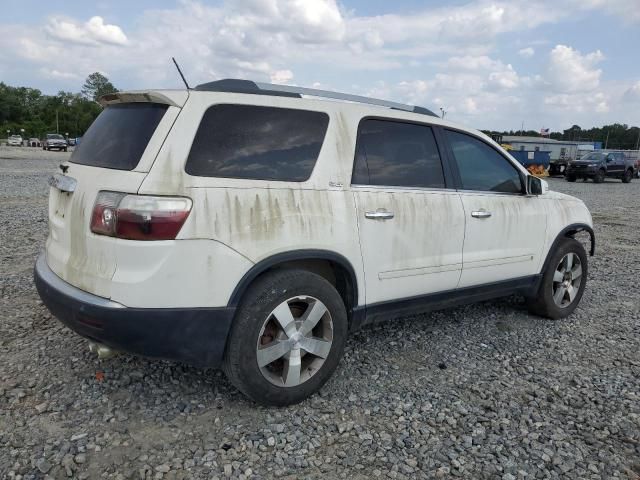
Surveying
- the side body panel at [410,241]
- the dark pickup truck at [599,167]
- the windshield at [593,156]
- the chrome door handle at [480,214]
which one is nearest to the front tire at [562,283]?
the chrome door handle at [480,214]

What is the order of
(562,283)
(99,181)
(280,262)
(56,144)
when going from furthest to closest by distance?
(56,144) → (562,283) → (280,262) → (99,181)

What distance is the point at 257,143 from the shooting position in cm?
290

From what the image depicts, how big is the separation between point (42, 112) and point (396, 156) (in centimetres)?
12780

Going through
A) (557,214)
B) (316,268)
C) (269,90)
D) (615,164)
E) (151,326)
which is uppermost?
(269,90)

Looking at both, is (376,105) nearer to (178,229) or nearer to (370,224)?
(370,224)

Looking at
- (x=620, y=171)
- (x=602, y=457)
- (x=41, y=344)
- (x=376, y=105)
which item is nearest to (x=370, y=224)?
(x=376, y=105)

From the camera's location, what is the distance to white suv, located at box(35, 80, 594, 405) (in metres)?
2.57

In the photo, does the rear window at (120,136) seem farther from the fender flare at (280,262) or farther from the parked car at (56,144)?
the parked car at (56,144)

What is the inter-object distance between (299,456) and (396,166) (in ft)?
6.45

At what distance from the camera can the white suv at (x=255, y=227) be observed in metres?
2.57

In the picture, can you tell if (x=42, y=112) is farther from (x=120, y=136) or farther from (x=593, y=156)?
(x=120, y=136)

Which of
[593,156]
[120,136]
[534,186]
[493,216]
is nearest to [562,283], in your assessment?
[534,186]

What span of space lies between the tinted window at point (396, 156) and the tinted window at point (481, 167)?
26 cm

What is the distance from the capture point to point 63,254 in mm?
2928
